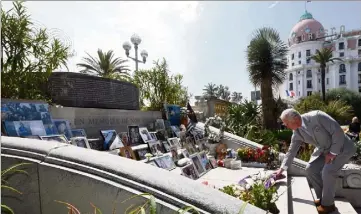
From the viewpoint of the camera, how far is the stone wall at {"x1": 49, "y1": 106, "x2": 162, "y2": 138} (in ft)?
17.4

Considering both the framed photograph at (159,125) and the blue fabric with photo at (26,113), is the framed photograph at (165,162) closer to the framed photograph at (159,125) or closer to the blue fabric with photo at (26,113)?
the blue fabric with photo at (26,113)

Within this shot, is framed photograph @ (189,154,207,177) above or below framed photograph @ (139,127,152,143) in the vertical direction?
below

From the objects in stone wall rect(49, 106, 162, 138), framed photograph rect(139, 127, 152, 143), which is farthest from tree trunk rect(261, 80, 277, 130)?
framed photograph rect(139, 127, 152, 143)

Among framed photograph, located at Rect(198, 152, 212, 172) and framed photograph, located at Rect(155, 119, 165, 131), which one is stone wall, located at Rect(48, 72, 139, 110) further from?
framed photograph, located at Rect(198, 152, 212, 172)

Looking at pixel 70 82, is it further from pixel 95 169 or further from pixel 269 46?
pixel 269 46

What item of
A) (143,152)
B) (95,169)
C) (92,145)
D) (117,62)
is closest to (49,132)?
(92,145)

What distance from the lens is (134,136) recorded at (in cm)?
621

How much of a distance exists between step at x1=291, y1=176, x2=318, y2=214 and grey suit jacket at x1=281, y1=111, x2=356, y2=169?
0.44 metres

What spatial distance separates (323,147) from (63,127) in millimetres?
4140

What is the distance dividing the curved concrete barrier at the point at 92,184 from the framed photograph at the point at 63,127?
2.51 meters

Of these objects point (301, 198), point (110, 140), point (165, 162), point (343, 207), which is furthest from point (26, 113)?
point (343, 207)

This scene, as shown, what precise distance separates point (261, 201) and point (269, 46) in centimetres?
1681

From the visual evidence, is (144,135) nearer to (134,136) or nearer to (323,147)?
(134,136)

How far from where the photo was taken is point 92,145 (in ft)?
16.6
